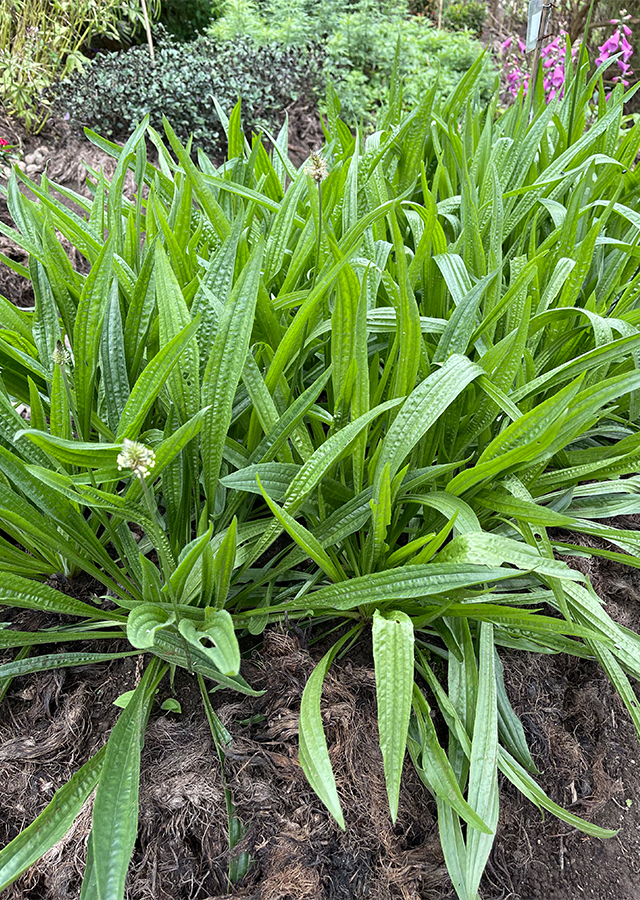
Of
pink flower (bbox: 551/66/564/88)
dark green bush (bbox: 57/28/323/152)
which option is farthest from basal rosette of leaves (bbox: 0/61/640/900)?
dark green bush (bbox: 57/28/323/152)

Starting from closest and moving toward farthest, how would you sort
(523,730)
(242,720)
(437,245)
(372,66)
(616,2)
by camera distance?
(242,720)
(523,730)
(437,245)
(616,2)
(372,66)

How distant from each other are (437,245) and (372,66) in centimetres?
440

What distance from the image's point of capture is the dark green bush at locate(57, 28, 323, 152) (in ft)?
11.4

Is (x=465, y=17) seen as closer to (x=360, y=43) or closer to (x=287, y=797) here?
(x=360, y=43)

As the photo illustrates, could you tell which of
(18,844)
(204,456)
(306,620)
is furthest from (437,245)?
(18,844)

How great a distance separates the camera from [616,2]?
353cm

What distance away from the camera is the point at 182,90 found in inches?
137

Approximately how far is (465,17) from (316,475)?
312 inches

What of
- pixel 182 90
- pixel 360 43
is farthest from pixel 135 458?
pixel 360 43

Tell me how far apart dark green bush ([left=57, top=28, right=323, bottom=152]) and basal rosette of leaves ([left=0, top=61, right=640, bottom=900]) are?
8.56 ft

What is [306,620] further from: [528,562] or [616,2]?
[616,2]

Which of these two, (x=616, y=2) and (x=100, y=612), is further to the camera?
(x=616, y=2)

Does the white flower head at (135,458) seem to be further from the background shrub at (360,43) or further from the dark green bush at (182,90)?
the background shrub at (360,43)

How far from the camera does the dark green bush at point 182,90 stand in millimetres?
3469
